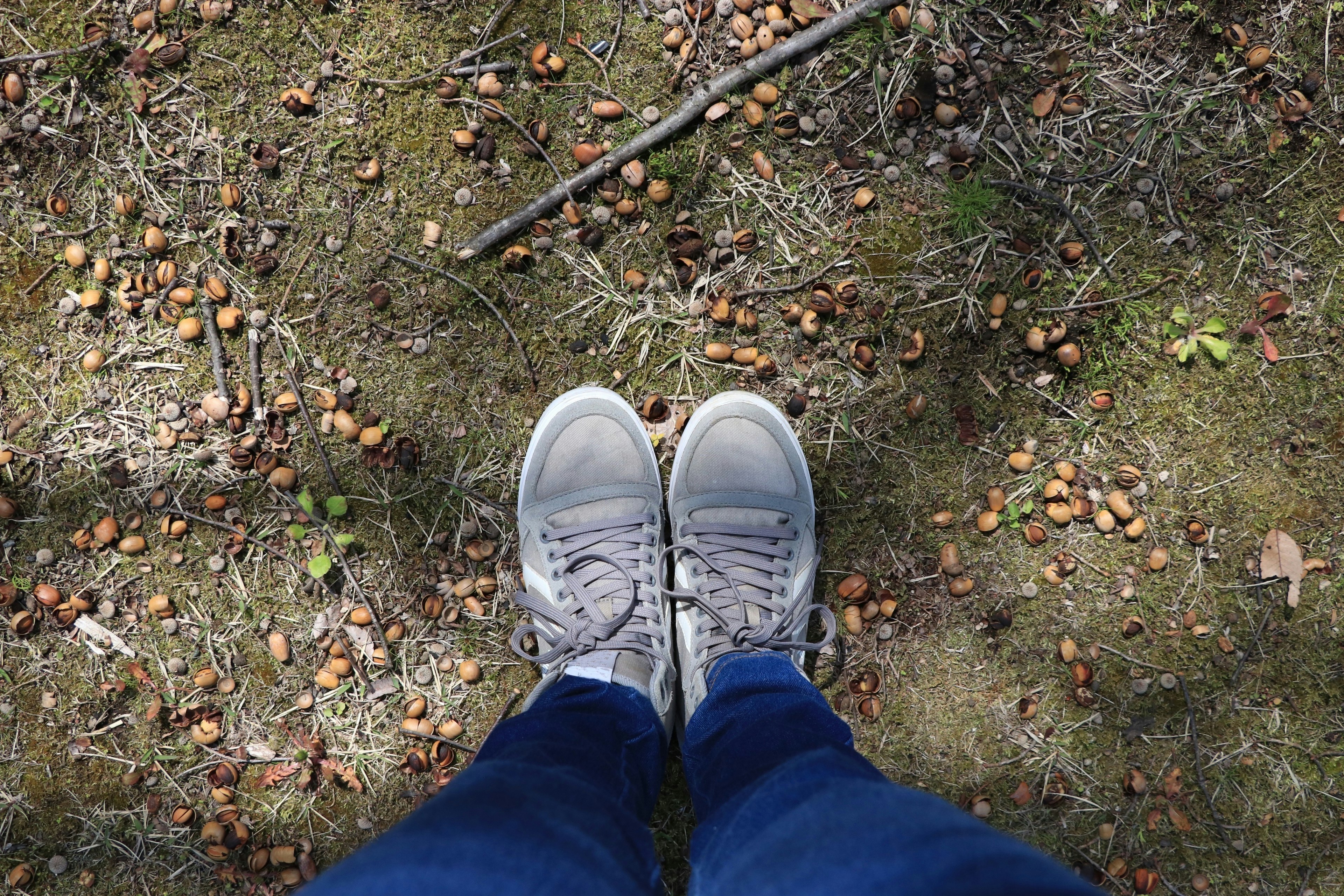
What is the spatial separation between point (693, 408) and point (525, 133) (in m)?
1.08

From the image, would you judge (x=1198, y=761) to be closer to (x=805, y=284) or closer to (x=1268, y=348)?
(x=1268, y=348)

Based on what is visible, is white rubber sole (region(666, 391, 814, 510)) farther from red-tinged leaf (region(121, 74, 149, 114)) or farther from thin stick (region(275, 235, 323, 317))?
red-tinged leaf (region(121, 74, 149, 114))

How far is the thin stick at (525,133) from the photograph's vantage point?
248 centimetres

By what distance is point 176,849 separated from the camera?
260 centimetres

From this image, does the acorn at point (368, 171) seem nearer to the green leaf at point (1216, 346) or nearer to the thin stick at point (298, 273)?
the thin stick at point (298, 273)

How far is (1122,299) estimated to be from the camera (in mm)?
2537

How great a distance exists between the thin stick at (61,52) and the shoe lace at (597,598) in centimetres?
220

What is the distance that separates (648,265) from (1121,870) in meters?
2.67

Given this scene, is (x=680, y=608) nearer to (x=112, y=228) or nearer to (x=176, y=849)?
(x=176, y=849)

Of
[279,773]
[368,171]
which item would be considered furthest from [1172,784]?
A: [368,171]

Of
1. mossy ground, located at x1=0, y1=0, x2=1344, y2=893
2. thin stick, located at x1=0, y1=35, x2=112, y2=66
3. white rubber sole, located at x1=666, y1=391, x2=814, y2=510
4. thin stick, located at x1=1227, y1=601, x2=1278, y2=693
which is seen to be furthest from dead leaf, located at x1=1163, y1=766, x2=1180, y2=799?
thin stick, located at x1=0, y1=35, x2=112, y2=66

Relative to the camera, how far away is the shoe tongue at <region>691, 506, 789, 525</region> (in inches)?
101

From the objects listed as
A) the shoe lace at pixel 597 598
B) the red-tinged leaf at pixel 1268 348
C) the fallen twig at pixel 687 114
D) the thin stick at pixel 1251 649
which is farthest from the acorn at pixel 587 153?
the thin stick at pixel 1251 649

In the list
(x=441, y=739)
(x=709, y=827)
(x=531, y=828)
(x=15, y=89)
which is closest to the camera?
(x=531, y=828)
